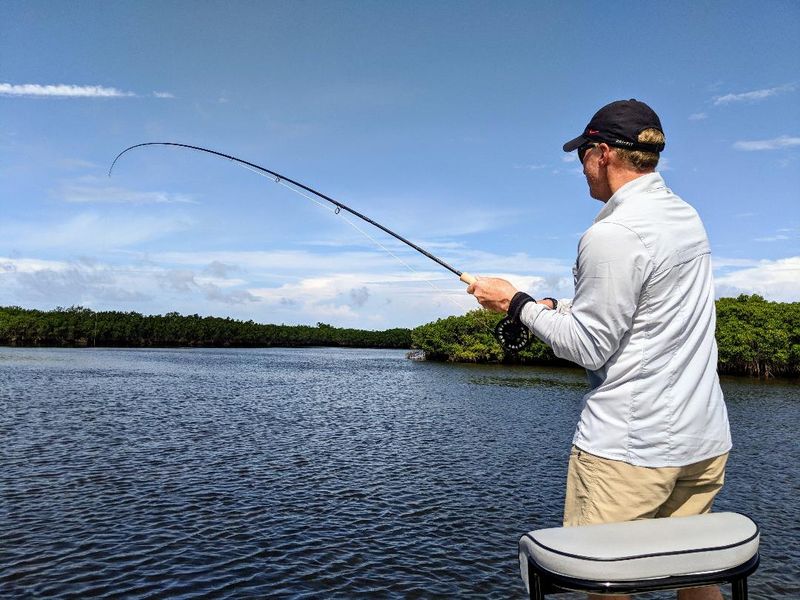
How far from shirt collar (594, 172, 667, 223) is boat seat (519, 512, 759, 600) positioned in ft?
5.30

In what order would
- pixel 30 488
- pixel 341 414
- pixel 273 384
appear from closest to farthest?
pixel 30 488
pixel 341 414
pixel 273 384

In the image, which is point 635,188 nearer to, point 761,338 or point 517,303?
point 517,303

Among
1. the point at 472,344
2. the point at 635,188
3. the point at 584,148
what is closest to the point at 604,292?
the point at 635,188

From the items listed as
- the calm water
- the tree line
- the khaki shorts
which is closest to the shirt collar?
the khaki shorts

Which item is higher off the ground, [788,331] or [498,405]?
[788,331]

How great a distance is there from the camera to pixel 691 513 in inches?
140

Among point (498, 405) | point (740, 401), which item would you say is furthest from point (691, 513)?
point (740, 401)

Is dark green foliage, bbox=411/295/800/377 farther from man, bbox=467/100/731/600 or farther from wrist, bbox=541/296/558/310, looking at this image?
man, bbox=467/100/731/600

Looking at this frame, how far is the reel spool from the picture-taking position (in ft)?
13.2

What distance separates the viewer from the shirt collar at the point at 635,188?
339 cm

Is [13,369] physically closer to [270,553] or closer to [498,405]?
[498,405]

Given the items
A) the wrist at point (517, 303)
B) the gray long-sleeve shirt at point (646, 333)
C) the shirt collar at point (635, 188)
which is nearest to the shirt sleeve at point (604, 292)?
the gray long-sleeve shirt at point (646, 333)

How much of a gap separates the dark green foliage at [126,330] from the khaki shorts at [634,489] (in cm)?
14162

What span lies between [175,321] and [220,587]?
160 m
